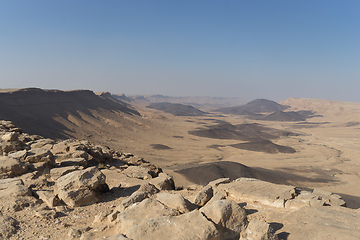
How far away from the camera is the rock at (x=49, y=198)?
6723 millimetres

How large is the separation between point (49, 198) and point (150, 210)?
365 cm

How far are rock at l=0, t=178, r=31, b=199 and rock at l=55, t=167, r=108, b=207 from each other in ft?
3.00

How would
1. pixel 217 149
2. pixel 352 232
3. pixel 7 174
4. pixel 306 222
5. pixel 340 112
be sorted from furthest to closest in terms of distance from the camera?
pixel 340 112 → pixel 217 149 → pixel 7 174 → pixel 306 222 → pixel 352 232

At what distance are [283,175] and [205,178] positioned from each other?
31.4ft

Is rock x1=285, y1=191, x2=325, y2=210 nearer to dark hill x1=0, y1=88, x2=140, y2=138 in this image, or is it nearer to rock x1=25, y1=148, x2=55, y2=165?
rock x1=25, y1=148, x2=55, y2=165

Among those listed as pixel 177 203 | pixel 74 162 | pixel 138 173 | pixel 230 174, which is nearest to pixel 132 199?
pixel 177 203

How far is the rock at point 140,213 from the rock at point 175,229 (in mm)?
464

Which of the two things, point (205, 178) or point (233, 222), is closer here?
point (233, 222)

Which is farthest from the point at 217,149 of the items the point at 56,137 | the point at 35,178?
the point at 35,178

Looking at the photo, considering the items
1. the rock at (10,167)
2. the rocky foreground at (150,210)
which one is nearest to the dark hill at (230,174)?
the rocky foreground at (150,210)

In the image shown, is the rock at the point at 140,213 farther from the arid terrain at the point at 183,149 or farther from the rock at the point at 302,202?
the rock at the point at 302,202

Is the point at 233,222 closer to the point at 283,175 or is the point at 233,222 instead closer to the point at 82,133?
the point at 283,175

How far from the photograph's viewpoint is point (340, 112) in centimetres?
10969

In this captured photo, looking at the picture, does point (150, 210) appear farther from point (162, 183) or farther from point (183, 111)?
point (183, 111)
